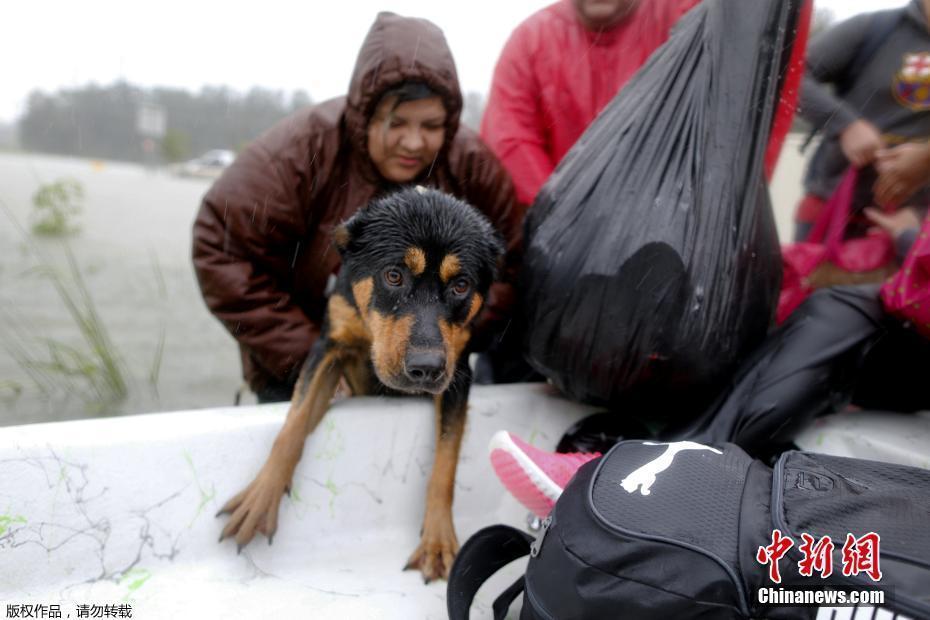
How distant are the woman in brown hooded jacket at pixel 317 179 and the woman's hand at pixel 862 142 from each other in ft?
3.43

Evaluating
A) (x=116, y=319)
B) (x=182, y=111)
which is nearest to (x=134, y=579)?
(x=116, y=319)

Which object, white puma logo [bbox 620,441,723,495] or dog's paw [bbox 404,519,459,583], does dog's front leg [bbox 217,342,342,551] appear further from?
white puma logo [bbox 620,441,723,495]

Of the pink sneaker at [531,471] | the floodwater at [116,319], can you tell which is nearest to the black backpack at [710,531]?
the pink sneaker at [531,471]

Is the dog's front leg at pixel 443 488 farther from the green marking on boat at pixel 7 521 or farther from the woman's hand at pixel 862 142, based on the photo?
the woman's hand at pixel 862 142

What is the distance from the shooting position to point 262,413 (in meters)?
1.51

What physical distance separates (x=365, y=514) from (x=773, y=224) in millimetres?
1141

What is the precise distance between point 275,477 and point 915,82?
6.44 feet

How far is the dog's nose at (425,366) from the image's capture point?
1282 millimetres

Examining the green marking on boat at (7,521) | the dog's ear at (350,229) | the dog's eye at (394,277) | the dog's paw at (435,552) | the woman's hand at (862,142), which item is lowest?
the dog's paw at (435,552)

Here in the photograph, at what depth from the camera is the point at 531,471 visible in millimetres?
1266

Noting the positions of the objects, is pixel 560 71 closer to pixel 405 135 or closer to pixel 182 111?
pixel 405 135

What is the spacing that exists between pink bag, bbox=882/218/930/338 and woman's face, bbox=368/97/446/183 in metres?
1.10

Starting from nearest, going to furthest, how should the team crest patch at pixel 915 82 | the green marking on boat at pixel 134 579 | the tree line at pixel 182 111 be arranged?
1. the green marking on boat at pixel 134 579
2. the team crest patch at pixel 915 82
3. the tree line at pixel 182 111

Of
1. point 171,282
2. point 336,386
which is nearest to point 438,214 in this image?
point 336,386
